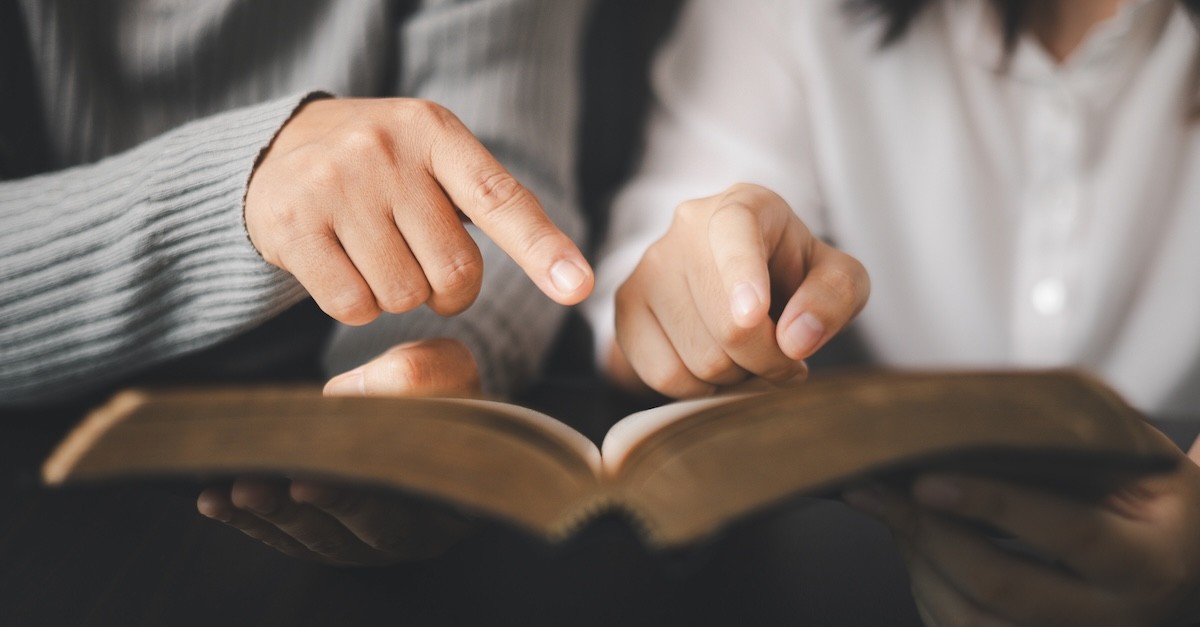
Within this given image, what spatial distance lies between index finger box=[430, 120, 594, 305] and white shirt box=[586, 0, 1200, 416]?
1.00ft

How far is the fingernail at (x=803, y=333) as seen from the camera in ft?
1.36

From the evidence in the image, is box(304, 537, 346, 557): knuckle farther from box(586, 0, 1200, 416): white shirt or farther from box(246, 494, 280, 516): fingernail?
box(586, 0, 1200, 416): white shirt

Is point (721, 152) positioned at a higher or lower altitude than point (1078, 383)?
lower

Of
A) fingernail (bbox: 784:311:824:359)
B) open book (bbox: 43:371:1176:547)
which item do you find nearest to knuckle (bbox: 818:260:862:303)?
fingernail (bbox: 784:311:824:359)

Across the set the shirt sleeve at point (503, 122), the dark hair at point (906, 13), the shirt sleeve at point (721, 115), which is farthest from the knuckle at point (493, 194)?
the dark hair at point (906, 13)

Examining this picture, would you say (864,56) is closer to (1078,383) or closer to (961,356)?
(961,356)

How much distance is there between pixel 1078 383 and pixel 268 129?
1.45ft

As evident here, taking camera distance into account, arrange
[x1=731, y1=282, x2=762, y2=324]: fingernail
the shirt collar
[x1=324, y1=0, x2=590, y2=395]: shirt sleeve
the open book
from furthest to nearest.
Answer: the shirt collar < [x1=324, y1=0, x2=590, y2=395]: shirt sleeve < [x1=731, y1=282, x2=762, y2=324]: fingernail < the open book

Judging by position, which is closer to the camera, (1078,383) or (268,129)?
(1078,383)

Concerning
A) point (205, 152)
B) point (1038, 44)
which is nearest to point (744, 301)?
point (205, 152)

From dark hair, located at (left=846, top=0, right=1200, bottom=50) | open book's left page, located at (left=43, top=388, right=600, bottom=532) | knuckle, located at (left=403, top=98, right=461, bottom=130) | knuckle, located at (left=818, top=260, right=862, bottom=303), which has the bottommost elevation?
open book's left page, located at (left=43, top=388, right=600, bottom=532)

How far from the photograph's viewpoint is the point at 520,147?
2.34 ft

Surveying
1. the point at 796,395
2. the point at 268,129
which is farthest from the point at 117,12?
the point at 796,395

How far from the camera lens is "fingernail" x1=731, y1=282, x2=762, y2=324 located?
1.29ft
